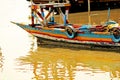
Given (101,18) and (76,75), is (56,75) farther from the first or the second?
(101,18)

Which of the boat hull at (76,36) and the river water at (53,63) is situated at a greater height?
the boat hull at (76,36)

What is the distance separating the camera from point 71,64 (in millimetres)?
15422

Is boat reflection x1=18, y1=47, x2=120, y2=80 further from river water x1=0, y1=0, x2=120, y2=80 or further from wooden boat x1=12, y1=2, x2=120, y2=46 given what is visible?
wooden boat x1=12, y1=2, x2=120, y2=46

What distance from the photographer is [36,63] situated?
1584cm

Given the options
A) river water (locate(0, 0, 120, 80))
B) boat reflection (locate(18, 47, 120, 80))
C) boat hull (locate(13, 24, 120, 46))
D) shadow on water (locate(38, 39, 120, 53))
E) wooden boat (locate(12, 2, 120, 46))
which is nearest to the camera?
boat reflection (locate(18, 47, 120, 80))

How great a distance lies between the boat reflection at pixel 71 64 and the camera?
1356 centimetres

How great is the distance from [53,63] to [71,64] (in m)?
0.77

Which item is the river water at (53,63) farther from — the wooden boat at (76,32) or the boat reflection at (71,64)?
the wooden boat at (76,32)

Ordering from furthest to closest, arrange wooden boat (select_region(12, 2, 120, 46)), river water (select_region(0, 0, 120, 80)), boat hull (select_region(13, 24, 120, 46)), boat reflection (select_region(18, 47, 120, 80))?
boat hull (select_region(13, 24, 120, 46)) → wooden boat (select_region(12, 2, 120, 46)) → river water (select_region(0, 0, 120, 80)) → boat reflection (select_region(18, 47, 120, 80))

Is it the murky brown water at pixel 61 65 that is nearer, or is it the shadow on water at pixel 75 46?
the murky brown water at pixel 61 65

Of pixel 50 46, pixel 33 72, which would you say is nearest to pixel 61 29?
pixel 50 46

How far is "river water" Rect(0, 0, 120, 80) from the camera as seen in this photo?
1367cm

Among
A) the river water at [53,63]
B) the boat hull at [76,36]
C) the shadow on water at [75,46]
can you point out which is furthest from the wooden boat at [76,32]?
the river water at [53,63]

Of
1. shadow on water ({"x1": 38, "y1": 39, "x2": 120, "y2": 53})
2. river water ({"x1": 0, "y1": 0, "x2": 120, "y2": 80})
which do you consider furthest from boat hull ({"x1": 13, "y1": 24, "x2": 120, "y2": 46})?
river water ({"x1": 0, "y1": 0, "x2": 120, "y2": 80})
